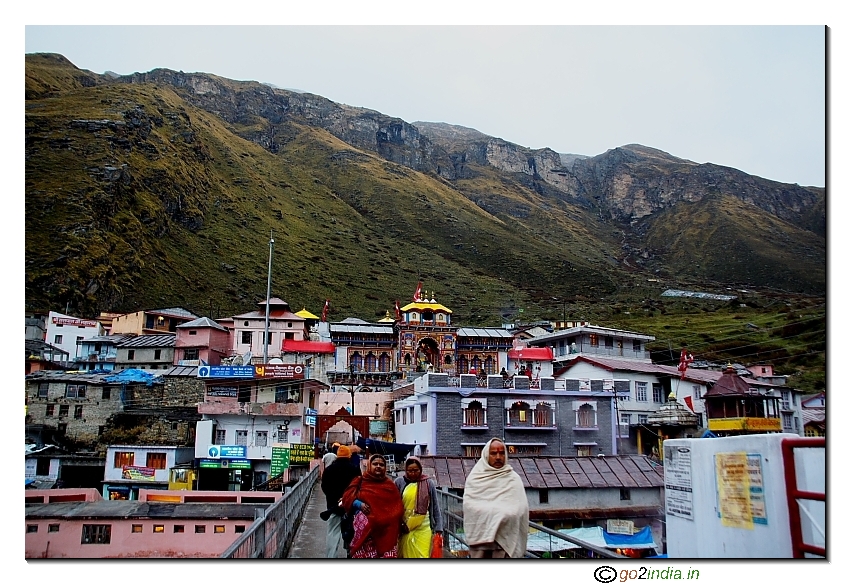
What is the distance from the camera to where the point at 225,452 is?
1830 cm

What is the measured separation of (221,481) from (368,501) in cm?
1500

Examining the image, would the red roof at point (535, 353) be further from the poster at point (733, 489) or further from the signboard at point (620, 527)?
the poster at point (733, 489)

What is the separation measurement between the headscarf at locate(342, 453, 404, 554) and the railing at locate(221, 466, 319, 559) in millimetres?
751

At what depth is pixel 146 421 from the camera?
61.4 feet

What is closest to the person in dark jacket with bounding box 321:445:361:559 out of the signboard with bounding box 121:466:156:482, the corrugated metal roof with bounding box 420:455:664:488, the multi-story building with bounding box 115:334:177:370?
the corrugated metal roof with bounding box 420:455:664:488

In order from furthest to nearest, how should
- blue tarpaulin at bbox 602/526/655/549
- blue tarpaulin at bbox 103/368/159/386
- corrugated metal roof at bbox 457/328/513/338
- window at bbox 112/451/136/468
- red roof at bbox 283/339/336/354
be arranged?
corrugated metal roof at bbox 457/328/513/338 < red roof at bbox 283/339/336/354 < blue tarpaulin at bbox 103/368/159/386 < window at bbox 112/451/136/468 < blue tarpaulin at bbox 602/526/655/549

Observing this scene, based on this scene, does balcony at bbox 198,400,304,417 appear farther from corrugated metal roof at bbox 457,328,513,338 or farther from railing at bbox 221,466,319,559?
corrugated metal roof at bbox 457,328,513,338

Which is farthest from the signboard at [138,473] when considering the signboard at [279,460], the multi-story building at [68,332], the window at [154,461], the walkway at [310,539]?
the walkway at [310,539]

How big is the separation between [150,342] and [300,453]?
11.2m

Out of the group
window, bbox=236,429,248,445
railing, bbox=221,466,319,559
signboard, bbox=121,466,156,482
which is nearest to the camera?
railing, bbox=221,466,319,559

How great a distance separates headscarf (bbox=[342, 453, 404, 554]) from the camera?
15.3ft

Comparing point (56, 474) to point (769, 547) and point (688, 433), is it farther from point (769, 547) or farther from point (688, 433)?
point (769, 547)

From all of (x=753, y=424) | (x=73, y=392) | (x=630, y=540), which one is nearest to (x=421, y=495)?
(x=630, y=540)

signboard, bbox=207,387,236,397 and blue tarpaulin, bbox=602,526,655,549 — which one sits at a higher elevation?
signboard, bbox=207,387,236,397
